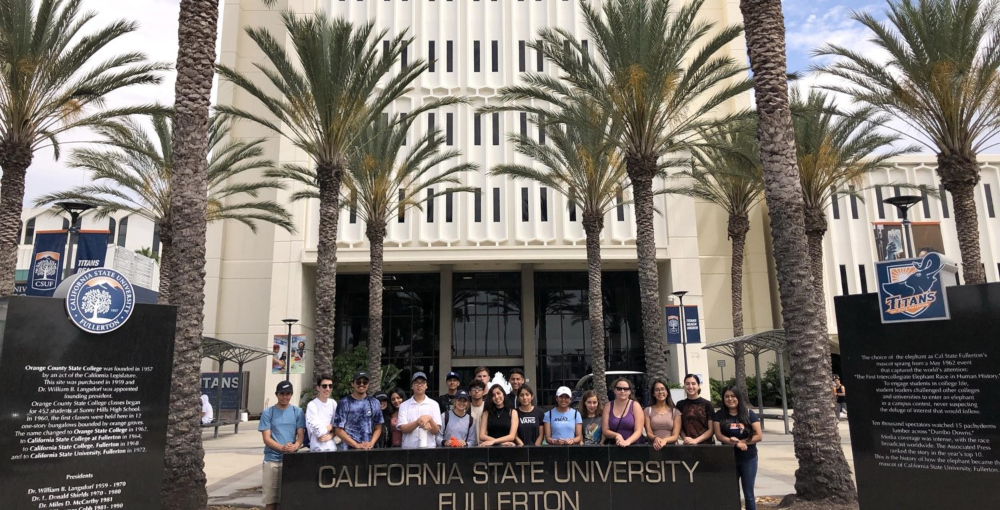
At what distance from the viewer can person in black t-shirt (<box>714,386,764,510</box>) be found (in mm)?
7258

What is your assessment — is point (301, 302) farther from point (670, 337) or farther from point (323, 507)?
point (323, 507)

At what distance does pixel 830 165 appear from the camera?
68.1 ft

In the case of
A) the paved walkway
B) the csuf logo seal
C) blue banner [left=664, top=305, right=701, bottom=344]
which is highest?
blue banner [left=664, top=305, right=701, bottom=344]

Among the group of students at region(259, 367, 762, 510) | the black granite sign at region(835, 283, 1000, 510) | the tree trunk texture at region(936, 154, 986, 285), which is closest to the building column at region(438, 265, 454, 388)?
the tree trunk texture at region(936, 154, 986, 285)

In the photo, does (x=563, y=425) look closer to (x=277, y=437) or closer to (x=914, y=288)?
(x=277, y=437)

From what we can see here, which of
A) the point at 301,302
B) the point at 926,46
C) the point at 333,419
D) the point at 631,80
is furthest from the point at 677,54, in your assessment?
the point at 301,302

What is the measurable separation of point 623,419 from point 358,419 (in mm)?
3116

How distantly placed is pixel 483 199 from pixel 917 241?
20.6 metres

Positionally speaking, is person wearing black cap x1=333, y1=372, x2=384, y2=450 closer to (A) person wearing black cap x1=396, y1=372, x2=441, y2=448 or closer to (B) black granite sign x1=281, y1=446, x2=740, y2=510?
(A) person wearing black cap x1=396, y1=372, x2=441, y2=448

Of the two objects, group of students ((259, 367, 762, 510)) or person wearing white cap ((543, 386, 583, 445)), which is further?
person wearing white cap ((543, 386, 583, 445))

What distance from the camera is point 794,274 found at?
925 cm

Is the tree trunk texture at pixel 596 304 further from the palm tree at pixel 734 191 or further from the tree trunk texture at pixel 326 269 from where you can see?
the tree trunk texture at pixel 326 269

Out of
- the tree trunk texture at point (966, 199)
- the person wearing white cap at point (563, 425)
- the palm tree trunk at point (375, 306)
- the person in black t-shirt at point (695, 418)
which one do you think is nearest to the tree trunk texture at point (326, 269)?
the palm tree trunk at point (375, 306)

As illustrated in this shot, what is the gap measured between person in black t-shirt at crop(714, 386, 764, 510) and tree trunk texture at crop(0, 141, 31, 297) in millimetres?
15532
